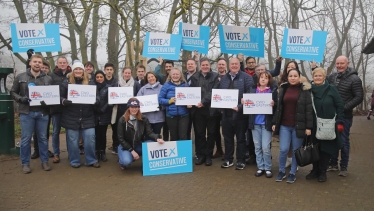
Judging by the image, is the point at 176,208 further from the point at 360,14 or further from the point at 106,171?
the point at 360,14

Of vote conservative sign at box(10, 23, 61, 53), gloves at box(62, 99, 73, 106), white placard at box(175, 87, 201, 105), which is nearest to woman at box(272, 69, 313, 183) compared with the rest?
white placard at box(175, 87, 201, 105)

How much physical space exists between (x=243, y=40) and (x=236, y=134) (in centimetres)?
270

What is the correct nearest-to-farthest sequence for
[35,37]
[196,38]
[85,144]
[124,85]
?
[85,144] < [124,85] < [35,37] < [196,38]

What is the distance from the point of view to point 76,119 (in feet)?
21.7

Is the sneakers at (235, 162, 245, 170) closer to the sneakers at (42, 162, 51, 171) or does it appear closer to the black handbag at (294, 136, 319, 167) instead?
the black handbag at (294, 136, 319, 167)

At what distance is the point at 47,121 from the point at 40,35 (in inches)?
88.5

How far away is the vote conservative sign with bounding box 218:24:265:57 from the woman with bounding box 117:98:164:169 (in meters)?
2.99

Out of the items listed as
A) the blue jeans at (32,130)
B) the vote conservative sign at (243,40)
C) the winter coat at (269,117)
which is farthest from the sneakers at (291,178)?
the blue jeans at (32,130)

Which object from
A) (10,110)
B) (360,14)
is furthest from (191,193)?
(360,14)

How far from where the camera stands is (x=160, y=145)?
20.4 ft

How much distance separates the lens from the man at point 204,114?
22.2ft

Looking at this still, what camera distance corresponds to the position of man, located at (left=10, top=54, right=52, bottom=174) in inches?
247

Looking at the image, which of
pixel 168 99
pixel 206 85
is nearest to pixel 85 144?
pixel 168 99

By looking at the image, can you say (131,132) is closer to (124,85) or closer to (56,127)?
(124,85)
